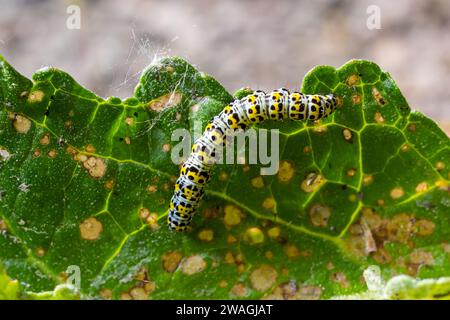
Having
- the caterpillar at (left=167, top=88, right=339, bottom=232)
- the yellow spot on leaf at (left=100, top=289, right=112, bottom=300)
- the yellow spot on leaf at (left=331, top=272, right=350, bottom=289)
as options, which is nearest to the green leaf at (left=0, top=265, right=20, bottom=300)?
the yellow spot on leaf at (left=100, top=289, right=112, bottom=300)

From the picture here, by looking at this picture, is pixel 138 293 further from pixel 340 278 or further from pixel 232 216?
pixel 340 278

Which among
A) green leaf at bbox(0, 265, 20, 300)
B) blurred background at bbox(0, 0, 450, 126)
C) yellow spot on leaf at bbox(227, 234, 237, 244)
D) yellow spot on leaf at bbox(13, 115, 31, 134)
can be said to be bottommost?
green leaf at bbox(0, 265, 20, 300)

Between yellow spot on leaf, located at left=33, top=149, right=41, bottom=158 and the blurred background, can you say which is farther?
the blurred background

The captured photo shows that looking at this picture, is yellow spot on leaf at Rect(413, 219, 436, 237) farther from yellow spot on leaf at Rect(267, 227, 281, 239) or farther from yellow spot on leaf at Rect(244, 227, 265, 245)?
yellow spot on leaf at Rect(244, 227, 265, 245)

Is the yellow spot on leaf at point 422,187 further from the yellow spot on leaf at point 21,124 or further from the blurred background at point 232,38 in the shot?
the blurred background at point 232,38

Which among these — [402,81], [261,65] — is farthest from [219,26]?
[402,81]

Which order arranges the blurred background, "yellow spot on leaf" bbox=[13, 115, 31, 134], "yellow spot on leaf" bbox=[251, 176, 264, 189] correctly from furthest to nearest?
1. the blurred background
2. "yellow spot on leaf" bbox=[251, 176, 264, 189]
3. "yellow spot on leaf" bbox=[13, 115, 31, 134]

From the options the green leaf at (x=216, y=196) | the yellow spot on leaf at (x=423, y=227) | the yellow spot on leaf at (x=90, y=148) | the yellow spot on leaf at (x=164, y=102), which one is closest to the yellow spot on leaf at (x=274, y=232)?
the green leaf at (x=216, y=196)
